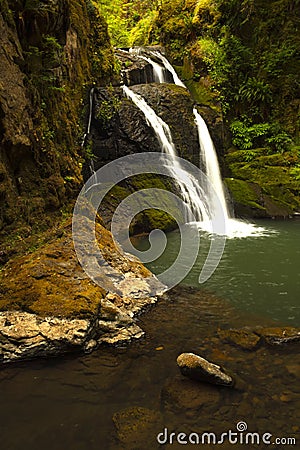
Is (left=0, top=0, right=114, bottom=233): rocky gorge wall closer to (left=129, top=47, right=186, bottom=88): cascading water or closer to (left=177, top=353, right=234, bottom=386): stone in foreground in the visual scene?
(left=177, top=353, right=234, bottom=386): stone in foreground

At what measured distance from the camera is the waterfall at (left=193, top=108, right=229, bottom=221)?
12734 mm

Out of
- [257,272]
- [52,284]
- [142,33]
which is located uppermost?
[142,33]

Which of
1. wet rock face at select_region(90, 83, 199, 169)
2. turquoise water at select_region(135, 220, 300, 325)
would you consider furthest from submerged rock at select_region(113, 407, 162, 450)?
wet rock face at select_region(90, 83, 199, 169)

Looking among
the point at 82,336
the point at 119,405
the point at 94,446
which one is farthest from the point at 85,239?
the point at 94,446

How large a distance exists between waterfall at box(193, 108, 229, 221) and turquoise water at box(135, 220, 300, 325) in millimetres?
2858

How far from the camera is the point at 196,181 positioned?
12195mm

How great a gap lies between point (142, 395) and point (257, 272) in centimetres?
434

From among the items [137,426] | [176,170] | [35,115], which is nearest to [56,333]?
[137,426]

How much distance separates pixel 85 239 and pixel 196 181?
714cm

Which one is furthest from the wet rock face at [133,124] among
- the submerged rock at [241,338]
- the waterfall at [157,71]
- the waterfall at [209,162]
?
the submerged rock at [241,338]

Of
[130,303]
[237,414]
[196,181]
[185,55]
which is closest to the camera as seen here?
[237,414]

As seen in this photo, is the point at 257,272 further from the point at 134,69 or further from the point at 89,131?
the point at 134,69

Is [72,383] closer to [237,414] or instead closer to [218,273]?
[237,414]

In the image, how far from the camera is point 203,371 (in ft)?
11.5
